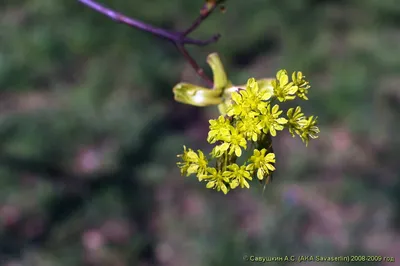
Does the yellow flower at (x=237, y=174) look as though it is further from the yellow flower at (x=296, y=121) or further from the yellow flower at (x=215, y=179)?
the yellow flower at (x=296, y=121)

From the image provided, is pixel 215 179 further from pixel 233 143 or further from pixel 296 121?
pixel 296 121

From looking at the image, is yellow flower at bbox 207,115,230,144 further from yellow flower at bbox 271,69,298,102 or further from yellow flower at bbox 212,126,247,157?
yellow flower at bbox 271,69,298,102

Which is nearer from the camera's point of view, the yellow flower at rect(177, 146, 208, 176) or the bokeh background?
the yellow flower at rect(177, 146, 208, 176)

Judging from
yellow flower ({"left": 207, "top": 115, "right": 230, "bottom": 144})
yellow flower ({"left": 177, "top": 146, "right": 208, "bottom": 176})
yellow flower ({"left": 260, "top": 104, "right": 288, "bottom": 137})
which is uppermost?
yellow flower ({"left": 260, "top": 104, "right": 288, "bottom": 137})

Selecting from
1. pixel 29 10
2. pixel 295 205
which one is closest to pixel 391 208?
pixel 295 205

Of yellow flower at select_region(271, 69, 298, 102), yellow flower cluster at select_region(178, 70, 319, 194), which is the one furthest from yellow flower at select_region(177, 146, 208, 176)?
yellow flower at select_region(271, 69, 298, 102)

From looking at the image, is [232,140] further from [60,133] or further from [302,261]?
[60,133]
